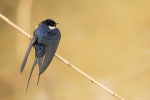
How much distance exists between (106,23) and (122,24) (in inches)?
4.9

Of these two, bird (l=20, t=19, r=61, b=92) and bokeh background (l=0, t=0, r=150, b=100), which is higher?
bird (l=20, t=19, r=61, b=92)

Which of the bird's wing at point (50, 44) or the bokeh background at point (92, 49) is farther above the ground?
the bird's wing at point (50, 44)

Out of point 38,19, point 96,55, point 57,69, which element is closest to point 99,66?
point 96,55

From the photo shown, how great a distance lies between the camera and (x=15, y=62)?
374 cm

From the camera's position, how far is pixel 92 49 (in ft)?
12.2

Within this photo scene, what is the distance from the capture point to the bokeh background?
143 inches

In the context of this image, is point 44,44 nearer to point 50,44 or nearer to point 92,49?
point 50,44

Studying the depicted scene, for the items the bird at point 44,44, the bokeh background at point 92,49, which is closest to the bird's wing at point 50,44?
the bird at point 44,44

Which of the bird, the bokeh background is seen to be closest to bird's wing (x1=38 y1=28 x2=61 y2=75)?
the bird

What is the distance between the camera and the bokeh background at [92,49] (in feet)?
11.9

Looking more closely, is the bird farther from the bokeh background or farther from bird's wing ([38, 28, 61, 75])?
the bokeh background

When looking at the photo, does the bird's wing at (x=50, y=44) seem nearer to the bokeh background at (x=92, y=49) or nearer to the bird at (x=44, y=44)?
the bird at (x=44, y=44)

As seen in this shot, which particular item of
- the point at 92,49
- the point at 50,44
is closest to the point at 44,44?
the point at 50,44

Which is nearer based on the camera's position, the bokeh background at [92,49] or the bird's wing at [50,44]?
the bird's wing at [50,44]
